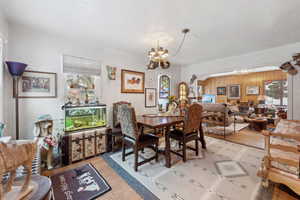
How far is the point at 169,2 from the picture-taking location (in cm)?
169

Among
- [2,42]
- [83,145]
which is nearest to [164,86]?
[83,145]

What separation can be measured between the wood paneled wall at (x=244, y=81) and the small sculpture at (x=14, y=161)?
847 centimetres

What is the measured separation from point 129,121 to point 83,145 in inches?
45.6

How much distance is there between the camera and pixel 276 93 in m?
6.52

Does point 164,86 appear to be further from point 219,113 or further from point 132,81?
point 219,113

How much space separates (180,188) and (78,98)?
260 cm

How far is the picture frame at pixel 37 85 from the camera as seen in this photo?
2.28 m

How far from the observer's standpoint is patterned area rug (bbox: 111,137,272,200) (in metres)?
1.69

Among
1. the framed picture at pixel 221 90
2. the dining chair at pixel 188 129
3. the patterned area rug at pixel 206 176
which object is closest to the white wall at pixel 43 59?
the patterned area rug at pixel 206 176

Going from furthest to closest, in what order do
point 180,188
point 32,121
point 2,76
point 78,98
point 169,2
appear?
point 78,98 → point 32,121 → point 2,76 → point 180,188 → point 169,2

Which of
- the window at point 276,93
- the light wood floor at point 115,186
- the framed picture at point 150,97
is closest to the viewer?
the light wood floor at point 115,186

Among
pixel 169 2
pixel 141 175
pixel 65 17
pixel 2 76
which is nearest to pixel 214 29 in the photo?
pixel 169 2

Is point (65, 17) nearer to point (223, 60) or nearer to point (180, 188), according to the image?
point (180, 188)

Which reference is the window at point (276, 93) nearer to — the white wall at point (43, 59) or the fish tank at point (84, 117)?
the white wall at point (43, 59)
